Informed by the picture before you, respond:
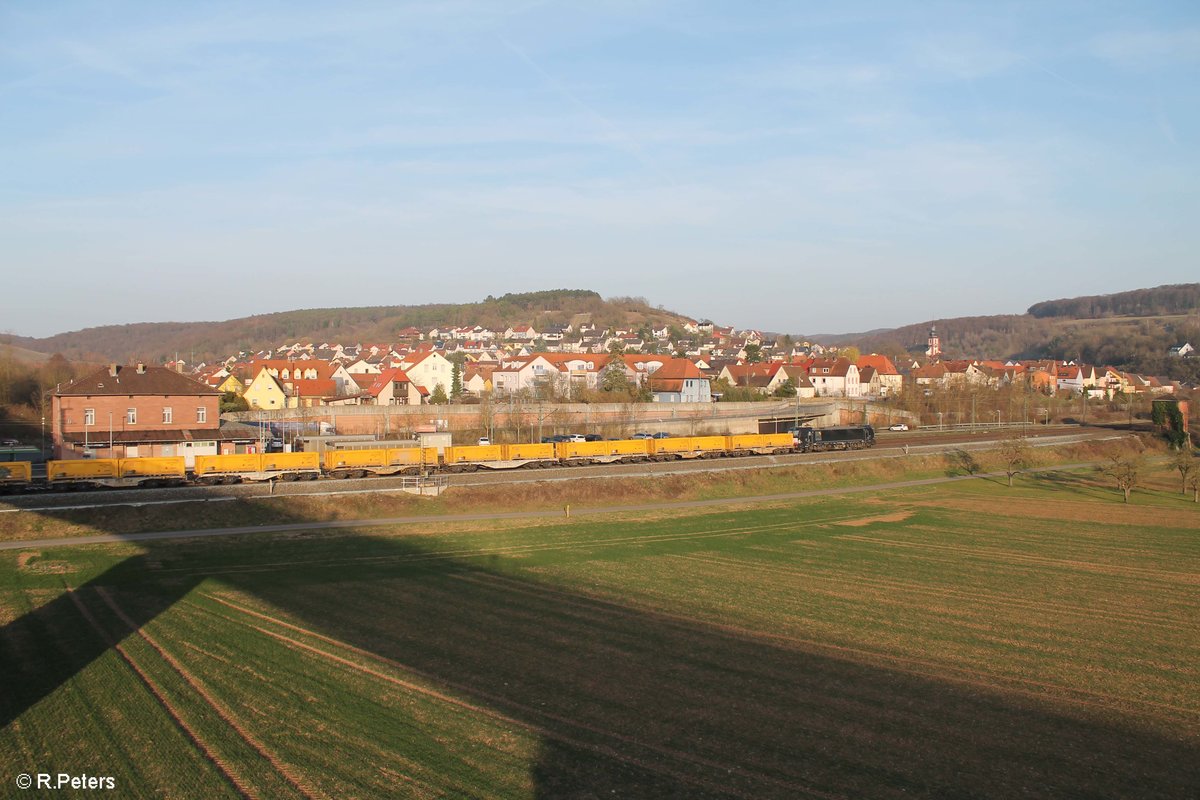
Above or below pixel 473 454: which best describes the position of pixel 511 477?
below

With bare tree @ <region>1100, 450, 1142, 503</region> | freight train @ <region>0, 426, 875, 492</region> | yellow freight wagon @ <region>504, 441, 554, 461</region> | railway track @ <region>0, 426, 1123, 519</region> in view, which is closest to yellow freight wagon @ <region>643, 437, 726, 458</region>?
freight train @ <region>0, 426, 875, 492</region>

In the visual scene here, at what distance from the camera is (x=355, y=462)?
4706 cm

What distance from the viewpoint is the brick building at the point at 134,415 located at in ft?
166

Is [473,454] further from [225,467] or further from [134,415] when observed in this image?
[134,415]

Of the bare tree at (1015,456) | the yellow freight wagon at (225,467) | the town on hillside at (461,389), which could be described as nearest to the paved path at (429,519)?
the bare tree at (1015,456)

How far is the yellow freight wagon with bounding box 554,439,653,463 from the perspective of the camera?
175ft

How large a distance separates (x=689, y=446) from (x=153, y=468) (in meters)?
32.1

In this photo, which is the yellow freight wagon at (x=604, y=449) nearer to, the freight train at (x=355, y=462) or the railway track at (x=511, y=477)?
the freight train at (x=355, y=462)

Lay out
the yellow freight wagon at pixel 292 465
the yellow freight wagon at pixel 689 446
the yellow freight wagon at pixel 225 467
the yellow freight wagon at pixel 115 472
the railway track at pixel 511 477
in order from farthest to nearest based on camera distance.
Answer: the yellow freight wagon at pixel 689 446
the yellow freight wagon at pixel 292 465
the yellow freight wagon at pixel 225 467
the yellow freight wagon at pixel 115 472
the railway track at pixel 511 477

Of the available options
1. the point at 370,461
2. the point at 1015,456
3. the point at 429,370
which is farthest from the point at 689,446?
the point at 429,370

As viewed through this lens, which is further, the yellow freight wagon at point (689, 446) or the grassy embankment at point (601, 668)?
the yellow freight wagon at point (689, 446)

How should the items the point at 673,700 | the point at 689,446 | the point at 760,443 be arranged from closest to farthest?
the point at 673,700 → the point at 689,446 → the point at 760,443

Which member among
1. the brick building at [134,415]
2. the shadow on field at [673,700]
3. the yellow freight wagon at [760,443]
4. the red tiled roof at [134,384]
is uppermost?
the red tiled roof at [134,384]

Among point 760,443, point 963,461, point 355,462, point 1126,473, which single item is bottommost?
point 963,461
